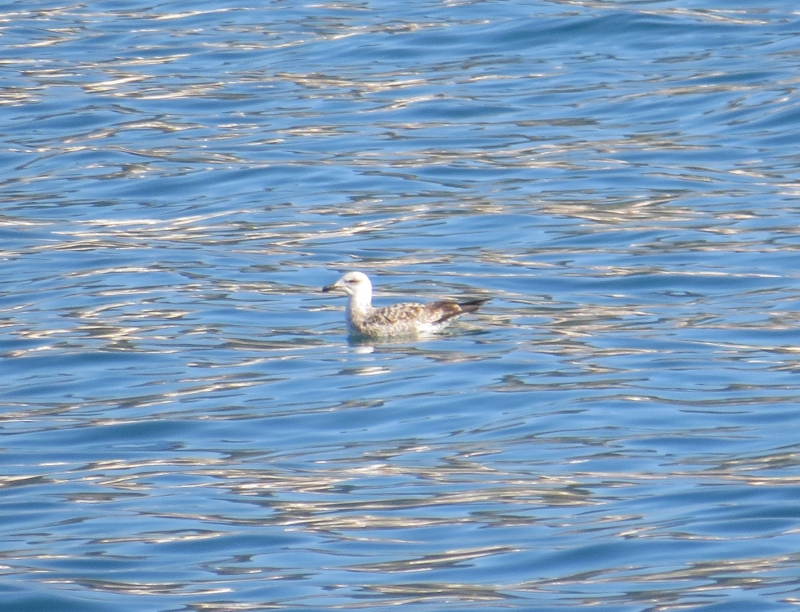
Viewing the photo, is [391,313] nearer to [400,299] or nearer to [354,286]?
[354,286]

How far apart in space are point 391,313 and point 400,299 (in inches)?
48.5

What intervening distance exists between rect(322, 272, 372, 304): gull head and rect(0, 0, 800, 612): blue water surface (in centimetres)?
36

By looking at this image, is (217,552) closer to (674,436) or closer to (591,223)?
(674,436)

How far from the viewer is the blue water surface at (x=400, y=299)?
7.76 meters

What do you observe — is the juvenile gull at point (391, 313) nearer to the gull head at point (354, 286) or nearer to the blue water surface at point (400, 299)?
the gull head at point (354, 286)

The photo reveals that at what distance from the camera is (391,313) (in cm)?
1311

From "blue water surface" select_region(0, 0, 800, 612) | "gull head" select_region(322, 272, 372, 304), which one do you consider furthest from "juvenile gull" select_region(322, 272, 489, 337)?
"blue water surface" select_region(0, 0, 800, 612)

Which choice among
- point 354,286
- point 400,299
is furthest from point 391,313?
point 400,299

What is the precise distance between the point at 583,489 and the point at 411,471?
3.27ft

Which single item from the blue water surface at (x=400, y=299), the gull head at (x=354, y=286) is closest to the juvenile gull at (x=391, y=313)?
the gull head at (x=354, y=286)

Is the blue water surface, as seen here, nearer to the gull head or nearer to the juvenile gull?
the juvenile gull

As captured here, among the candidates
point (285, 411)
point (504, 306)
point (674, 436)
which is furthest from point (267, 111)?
point (674, 436)

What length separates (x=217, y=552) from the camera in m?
7.88

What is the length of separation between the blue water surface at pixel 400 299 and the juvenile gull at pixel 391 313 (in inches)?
6.4
